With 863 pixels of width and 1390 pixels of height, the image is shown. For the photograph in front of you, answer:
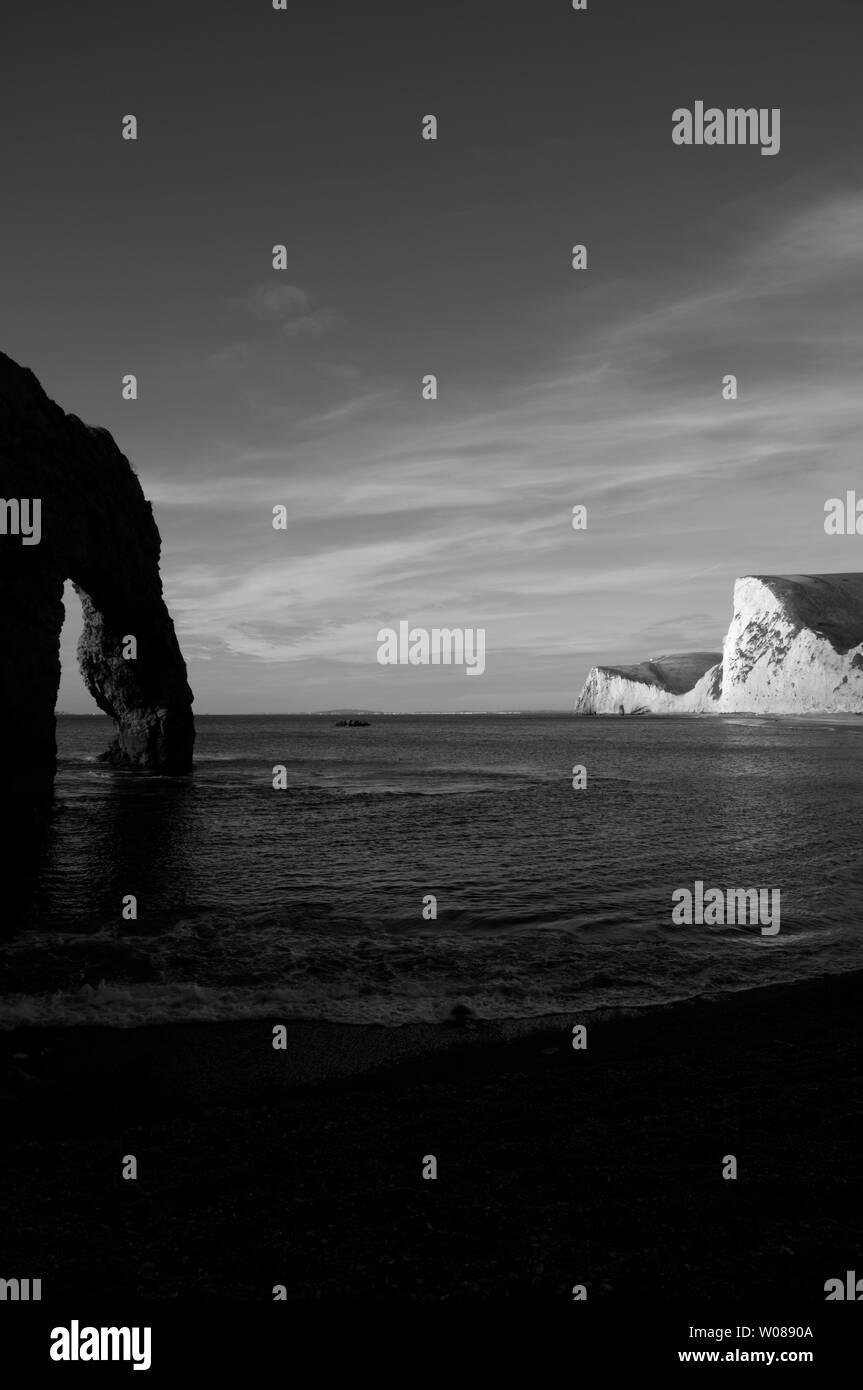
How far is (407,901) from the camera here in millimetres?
19453

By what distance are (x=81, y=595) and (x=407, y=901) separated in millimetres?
39616

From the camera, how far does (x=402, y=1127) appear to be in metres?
8.03

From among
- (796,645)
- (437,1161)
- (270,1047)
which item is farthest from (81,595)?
(796,645)

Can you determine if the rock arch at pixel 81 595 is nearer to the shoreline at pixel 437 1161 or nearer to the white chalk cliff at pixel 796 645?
the shoreline at pixel 437 1161

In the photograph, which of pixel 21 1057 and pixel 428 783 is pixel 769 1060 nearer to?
pixel 21 1057

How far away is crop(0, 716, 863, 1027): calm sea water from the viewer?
12836mm

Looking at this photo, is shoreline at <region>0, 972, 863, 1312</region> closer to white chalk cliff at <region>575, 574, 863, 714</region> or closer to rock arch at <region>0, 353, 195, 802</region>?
rock arch at <region>0, 353, 195, 802</region>

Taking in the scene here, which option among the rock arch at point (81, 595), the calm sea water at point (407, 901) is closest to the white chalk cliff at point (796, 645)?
the calm sea water at point (407, 901)

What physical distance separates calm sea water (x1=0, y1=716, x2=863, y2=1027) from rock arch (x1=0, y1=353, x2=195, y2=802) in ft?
18.4

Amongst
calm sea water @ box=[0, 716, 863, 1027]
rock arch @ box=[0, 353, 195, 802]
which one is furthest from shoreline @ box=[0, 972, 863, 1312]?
rock arch @ box=[0, 353, 195, 802]

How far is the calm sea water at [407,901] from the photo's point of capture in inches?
505

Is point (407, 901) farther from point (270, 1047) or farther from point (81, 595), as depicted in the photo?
point (81, 595)
